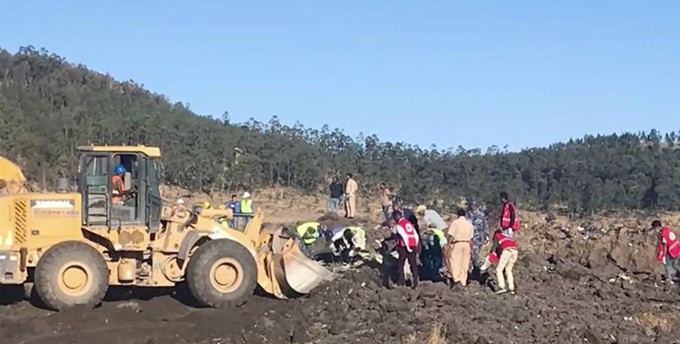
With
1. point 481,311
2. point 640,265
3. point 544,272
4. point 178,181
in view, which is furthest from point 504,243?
point 178,181

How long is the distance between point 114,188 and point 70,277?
157 cm

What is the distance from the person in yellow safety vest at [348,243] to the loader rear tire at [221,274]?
4.83 metres

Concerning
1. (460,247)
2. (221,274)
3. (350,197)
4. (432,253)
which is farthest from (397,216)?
(350,197)

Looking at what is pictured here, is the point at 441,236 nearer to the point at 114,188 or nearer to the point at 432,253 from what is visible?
the point at 432,253

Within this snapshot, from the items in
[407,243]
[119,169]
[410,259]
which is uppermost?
[119,169]

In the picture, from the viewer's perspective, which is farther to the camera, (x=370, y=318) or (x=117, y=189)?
(x=117, y=189)

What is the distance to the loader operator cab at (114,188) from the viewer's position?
49.4 feet

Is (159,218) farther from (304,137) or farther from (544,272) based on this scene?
(304,137)

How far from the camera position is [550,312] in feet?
46.1

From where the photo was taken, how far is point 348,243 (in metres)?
20.0

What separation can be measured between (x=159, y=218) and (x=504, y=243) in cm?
546

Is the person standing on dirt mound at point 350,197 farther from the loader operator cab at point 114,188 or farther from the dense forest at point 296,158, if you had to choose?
the dense forest at point 296,158

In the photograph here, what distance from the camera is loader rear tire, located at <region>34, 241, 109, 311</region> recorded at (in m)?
14.3

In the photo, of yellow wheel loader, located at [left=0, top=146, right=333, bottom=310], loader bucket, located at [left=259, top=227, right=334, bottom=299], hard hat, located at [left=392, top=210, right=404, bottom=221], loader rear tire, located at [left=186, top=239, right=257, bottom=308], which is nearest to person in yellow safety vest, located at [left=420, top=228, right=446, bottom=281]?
hard hat, located at [left=392, top=210, right=404, bottom=221]
